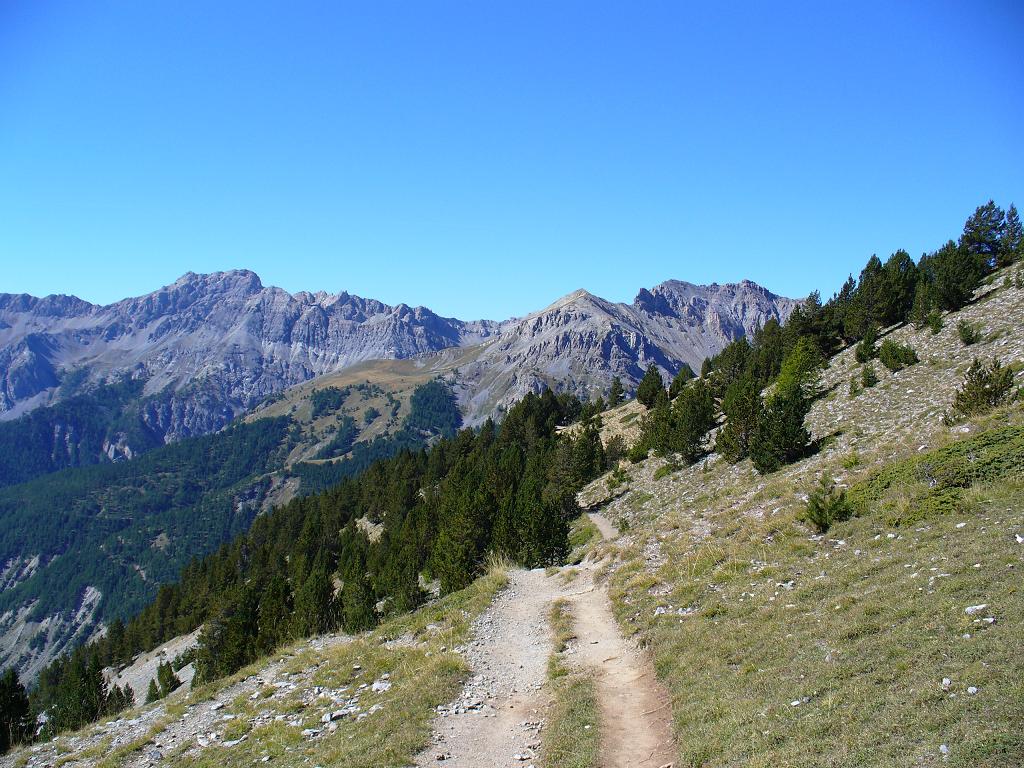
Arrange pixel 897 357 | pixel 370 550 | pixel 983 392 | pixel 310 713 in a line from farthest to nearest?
1. pixel 370 550
2. pixel 897 357
3. pixel 983 392
4. pixel 310 713

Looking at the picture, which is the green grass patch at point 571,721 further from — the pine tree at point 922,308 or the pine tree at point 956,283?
the pine tree at point 956,283

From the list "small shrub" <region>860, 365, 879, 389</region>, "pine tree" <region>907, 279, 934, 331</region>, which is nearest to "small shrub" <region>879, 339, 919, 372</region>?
"small shrub" <region>860, 365, 879, 389</region>

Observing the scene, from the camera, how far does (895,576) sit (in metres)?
14.4

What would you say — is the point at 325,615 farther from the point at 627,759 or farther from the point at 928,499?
the point at 928,499

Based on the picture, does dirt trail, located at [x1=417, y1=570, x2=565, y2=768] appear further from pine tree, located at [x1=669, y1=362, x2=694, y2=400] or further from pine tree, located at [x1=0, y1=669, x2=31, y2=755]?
pine tree, located at [x1=669, y1=362, x2=694, y2=400]

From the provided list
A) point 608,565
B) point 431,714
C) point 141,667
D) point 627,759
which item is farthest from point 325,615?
point 141,667

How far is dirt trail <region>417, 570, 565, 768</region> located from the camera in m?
12.7

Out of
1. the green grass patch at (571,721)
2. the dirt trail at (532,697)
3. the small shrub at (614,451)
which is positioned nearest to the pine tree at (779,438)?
the dirt trail at (532,697)

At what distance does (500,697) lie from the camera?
51.2 feet

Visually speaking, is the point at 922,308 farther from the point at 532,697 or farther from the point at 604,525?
the point at 532,697

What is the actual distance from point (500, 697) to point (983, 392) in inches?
1032

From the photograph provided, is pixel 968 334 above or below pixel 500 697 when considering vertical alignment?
above

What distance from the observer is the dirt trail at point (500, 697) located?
1268 cm

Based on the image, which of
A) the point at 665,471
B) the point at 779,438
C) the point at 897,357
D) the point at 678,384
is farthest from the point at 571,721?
the point at 678,384
